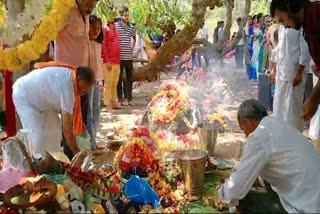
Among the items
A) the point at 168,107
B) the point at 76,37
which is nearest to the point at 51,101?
the point at 76,37

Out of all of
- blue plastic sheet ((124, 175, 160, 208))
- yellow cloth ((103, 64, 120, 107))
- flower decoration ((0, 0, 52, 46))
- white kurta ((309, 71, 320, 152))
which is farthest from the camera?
yellow cloth ((103, 64, 120, 107))

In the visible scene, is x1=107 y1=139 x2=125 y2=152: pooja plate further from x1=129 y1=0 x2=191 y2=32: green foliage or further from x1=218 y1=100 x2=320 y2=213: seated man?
x1=129 y1=0 x2=191 y2=32: green foliage

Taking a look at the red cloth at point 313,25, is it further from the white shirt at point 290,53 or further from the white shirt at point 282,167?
the white shirt at point 290,53

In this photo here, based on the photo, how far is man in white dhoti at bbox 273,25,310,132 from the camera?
5289 mm

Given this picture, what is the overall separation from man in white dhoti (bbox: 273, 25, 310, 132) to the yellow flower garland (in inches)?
92.6

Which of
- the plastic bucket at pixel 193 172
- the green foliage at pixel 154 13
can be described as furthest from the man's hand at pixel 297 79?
the green foliage at pixel 154 13

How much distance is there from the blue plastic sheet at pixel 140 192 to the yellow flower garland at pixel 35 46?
6.30ft

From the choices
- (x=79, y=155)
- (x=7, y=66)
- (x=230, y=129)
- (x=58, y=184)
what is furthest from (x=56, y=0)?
(x=230, y=129)

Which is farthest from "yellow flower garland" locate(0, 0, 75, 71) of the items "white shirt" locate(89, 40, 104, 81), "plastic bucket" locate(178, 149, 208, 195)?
"plastic bucket" locate(178, 149, 208, 195)

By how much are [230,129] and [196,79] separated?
1277mm

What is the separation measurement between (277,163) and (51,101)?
1.98m

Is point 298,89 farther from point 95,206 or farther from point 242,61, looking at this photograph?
point 242,61

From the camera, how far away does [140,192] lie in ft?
12.1

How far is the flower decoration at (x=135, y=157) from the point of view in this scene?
13.3ft
